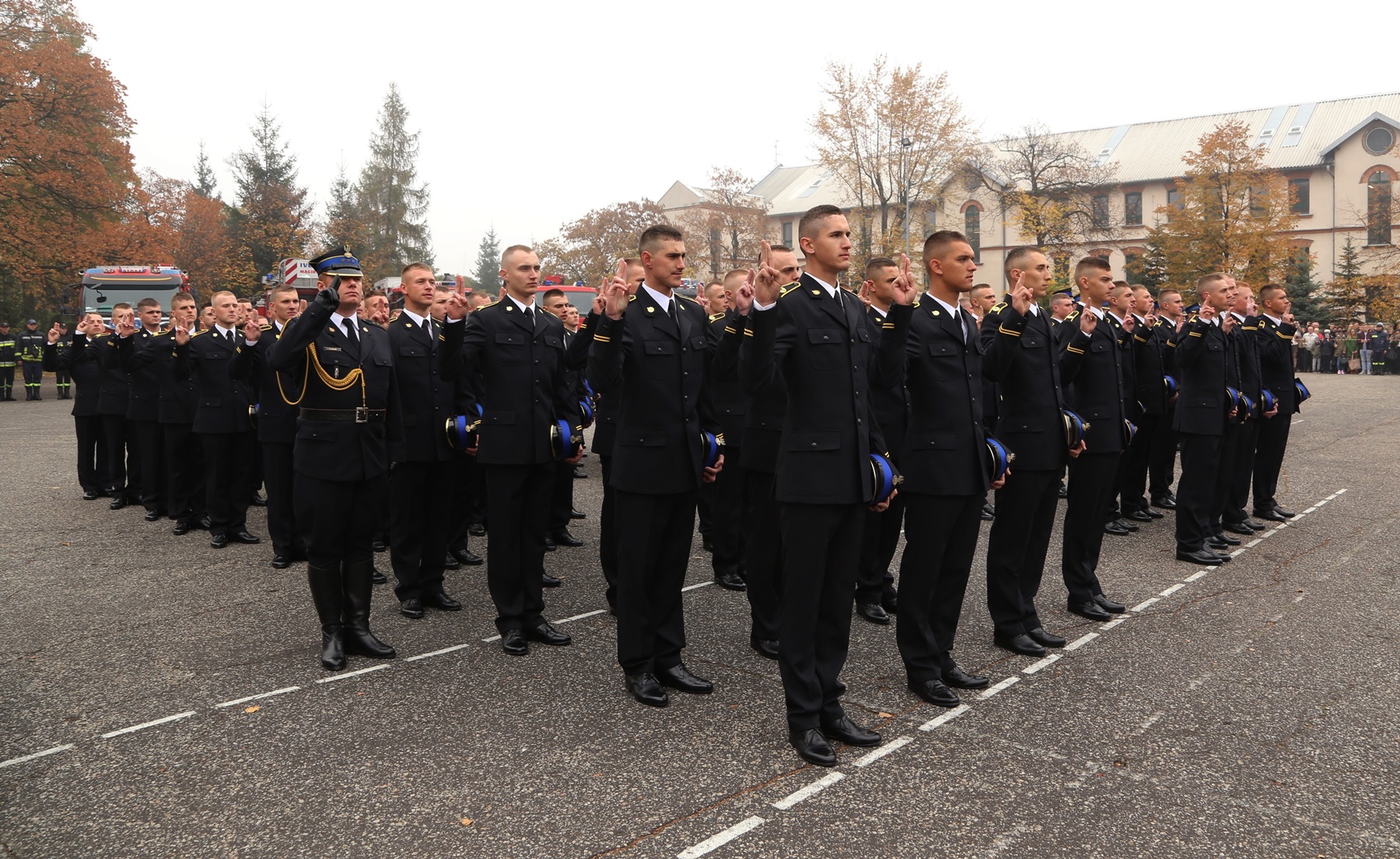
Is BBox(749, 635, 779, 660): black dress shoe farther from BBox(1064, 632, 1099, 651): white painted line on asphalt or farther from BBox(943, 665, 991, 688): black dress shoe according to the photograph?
BBox(1064, 632, 1099, 651): white painted line on asphalt

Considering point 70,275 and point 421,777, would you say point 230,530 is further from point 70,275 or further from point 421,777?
point 70,275

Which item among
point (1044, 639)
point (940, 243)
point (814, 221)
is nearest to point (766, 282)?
point (814, 221)

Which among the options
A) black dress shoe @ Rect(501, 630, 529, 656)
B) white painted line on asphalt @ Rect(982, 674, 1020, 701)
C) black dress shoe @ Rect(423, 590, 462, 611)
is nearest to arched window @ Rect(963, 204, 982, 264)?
black dress shoe @ Rect(423, 590, 462, 611)

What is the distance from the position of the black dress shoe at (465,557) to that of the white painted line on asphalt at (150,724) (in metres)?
3.40

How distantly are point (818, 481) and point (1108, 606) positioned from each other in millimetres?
3257

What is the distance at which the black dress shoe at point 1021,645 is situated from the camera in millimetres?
5684

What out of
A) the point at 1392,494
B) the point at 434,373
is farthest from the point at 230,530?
the point at 1392,494

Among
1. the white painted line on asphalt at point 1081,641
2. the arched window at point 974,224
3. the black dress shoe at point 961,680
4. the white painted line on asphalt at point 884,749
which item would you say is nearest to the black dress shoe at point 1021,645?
the white painted line on asphalt at point 1081,641

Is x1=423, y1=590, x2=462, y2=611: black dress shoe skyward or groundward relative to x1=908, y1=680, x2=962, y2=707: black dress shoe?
skyward

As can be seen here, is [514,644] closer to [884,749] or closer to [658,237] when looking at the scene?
[884,749]

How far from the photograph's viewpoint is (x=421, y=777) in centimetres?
407

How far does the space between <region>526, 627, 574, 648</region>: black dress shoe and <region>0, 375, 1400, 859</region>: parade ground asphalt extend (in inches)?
5.1

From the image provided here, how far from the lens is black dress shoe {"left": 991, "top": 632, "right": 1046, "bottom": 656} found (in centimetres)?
568

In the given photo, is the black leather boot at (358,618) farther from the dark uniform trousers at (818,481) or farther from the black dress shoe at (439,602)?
the dark uniform trousers at (818,481)
